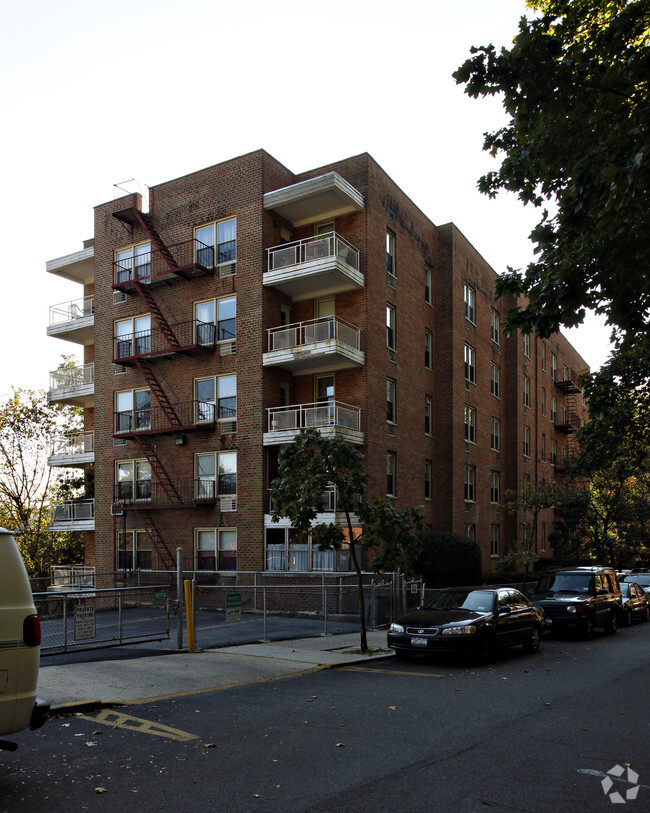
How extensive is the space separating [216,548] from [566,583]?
484 inches

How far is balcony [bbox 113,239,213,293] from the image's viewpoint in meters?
27.3

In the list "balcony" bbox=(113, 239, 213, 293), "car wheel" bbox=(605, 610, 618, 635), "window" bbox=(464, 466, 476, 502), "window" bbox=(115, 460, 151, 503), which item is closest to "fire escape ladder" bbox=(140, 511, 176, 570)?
"window" bbox=(115, 460, 151, 503)

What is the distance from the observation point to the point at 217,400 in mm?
26875

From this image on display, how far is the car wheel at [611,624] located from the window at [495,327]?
20573 mm

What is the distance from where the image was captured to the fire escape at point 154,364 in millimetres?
26922

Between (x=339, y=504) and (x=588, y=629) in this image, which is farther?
(x=588, y=629)

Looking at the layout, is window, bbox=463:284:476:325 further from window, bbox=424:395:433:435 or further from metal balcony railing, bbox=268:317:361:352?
metal balcony railing, bbox=268:317:361:352

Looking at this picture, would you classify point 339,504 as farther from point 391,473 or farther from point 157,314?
point 157,314

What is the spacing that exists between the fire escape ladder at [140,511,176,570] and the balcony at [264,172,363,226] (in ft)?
41.3

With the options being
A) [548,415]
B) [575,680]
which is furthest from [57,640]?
Result: [548,415]

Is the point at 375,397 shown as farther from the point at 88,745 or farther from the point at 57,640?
the point at 88,745

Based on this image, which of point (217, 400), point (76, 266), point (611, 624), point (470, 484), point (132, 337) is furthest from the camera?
point (470, 484)

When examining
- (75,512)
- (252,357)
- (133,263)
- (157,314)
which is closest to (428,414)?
(252,357)

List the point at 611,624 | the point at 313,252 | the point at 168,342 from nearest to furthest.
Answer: the point at 611,624
the point at 313,252
the point at 168,342
